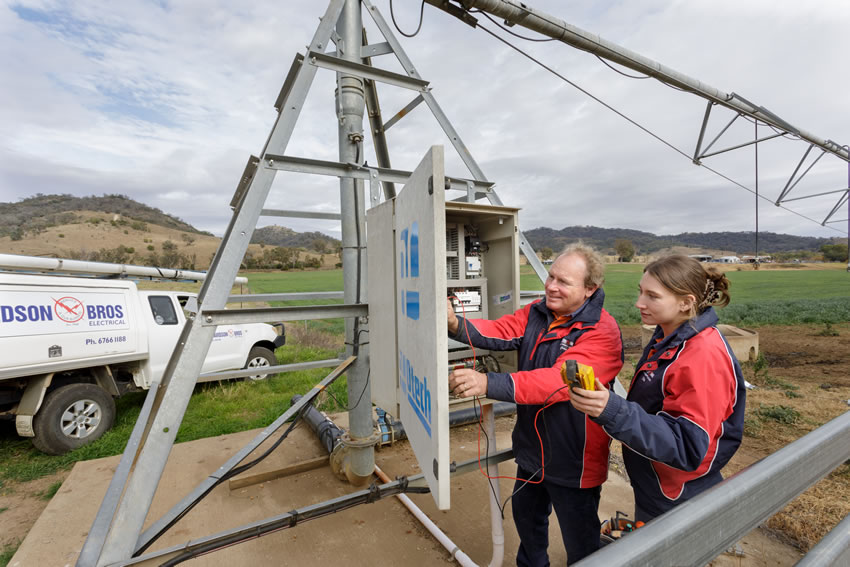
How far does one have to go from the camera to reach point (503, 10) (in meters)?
3.57

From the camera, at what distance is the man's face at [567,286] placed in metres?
2.03

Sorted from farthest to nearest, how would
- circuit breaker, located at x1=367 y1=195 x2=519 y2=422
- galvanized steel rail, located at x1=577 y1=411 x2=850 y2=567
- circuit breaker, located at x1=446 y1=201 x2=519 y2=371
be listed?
circuit breaker, located at x1=446 y1=201 x2=519 y2=371 → circuit breaker, located at x1=367 y1=195 x2=519 y2=422 → galvanized steel rail, located at x1=577 y1=411 x2=850 y2=567

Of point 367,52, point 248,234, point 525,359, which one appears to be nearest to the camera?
point 525,359

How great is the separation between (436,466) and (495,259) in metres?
2.01

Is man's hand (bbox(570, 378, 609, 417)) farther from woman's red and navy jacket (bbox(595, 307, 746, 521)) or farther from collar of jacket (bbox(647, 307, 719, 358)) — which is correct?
collar of jacket (bbox(647, 307, 719, 358))

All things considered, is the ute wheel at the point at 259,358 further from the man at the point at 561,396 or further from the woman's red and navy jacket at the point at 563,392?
the woman's red and navy jacket at the point at 563,392

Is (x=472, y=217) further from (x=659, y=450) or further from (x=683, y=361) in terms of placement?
(x=659, y=450)

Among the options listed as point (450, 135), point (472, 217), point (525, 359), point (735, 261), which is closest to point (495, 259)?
point (472, 217)

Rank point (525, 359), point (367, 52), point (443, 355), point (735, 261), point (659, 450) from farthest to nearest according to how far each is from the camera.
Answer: point (735, 261)
point (367, 52)
point (525, 359)
point (659, 450)
point (443, 355)

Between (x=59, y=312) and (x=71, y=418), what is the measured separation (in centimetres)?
134

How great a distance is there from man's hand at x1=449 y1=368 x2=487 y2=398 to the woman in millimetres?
419

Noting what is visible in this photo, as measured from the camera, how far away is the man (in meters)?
1.84

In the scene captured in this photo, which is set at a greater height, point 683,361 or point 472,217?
point 472,217

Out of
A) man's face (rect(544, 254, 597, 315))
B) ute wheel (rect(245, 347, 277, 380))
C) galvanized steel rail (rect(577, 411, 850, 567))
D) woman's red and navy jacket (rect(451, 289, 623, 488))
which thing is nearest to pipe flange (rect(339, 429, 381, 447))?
woman's red and navy jacket (rect(451, 289, 623, 488))
